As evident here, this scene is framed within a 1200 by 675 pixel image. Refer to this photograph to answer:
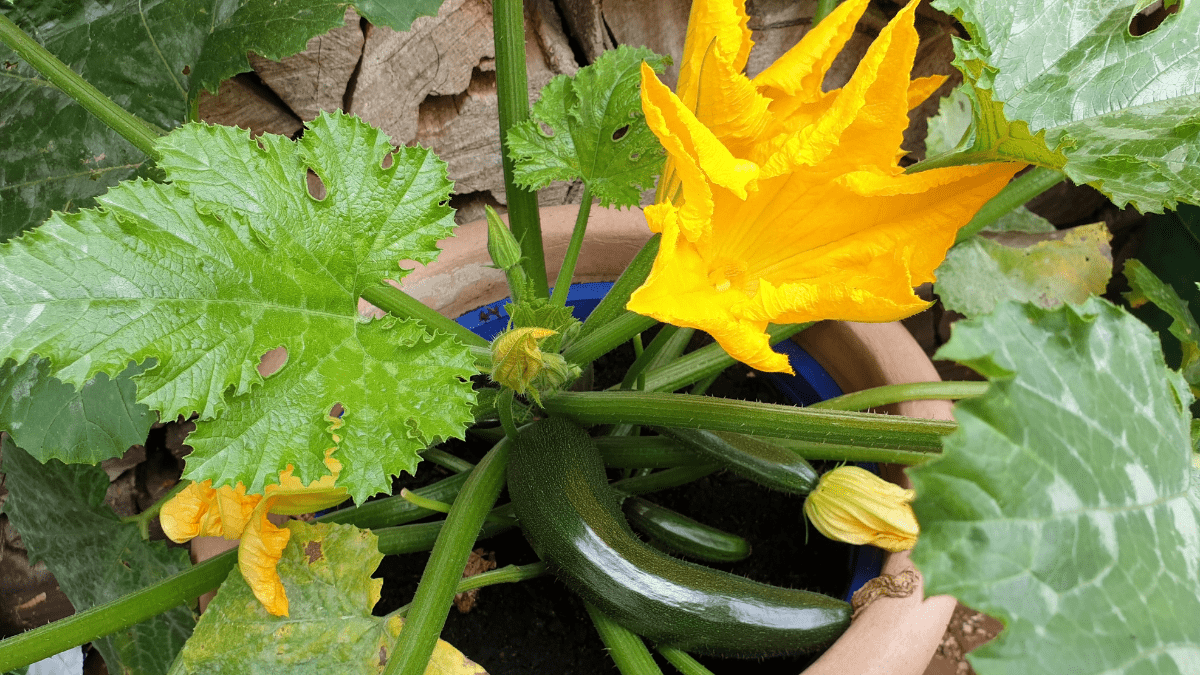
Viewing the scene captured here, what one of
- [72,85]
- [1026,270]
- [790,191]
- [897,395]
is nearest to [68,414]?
[72,85]

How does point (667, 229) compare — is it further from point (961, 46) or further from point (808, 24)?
point (808, 24)

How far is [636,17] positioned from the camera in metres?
1.43

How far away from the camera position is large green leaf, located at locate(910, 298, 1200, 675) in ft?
1.52

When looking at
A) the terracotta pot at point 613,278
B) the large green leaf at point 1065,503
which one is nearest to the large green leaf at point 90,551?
the terracotta pot at point 613,278

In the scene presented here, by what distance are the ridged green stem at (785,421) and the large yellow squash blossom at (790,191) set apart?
0.43ft

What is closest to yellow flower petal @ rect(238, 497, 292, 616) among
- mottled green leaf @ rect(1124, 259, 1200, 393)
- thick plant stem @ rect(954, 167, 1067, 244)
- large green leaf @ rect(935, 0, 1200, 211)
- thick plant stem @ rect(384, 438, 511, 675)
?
thick plant stem @ rect(384, 438, 511, 675)

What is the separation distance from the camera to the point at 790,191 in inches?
34.4

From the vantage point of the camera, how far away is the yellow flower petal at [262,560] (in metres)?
0.86

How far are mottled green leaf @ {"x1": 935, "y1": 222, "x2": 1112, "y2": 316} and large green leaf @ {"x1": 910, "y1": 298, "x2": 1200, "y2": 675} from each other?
858 mm

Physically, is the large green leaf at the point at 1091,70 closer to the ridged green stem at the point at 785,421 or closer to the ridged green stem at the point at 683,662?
the ridged green stem at the point at 785,421

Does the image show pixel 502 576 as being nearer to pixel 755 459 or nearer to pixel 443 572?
pixel 443 572

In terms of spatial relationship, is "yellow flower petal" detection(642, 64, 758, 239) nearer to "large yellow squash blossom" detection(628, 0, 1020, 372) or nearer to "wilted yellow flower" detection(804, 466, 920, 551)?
"large yellow squash blossom" detection(628, 0, 1020, 372)

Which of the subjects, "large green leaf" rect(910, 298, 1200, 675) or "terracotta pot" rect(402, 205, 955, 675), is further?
"terracotta pot" rect(402, 205, 955, 675)

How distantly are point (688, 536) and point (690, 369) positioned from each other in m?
0.22
